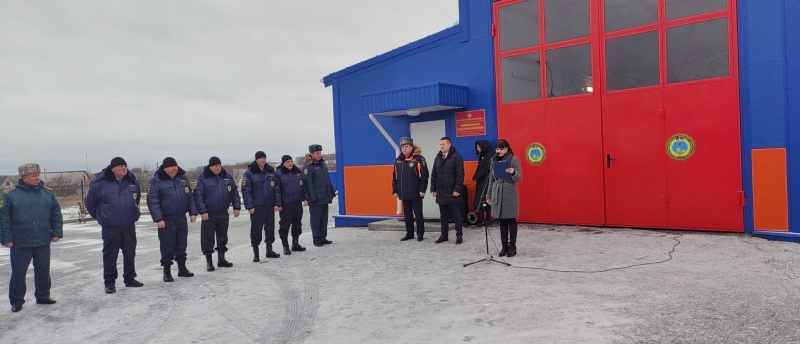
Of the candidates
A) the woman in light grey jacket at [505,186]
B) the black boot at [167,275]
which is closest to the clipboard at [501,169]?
the woman in light grey jacket at [505,186]

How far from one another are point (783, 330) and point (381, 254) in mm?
5231

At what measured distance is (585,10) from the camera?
29.3 feet

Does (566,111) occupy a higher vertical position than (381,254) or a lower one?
higher

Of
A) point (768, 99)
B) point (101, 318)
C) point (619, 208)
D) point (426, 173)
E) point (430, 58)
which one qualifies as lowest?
point (101, 318)

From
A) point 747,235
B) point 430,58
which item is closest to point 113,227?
point 430,58

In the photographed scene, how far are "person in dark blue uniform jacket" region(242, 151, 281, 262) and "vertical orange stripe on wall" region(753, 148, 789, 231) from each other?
7324 millimetres

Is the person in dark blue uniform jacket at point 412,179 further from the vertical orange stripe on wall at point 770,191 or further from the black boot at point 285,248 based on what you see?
the vertical orange stripe on wall at point 770,191

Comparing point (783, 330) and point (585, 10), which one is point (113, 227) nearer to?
point (783, 330)

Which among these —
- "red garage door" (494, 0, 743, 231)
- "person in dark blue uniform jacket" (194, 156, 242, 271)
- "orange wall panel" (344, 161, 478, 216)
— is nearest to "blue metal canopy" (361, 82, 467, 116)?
"red garage door" (494, 0, 743, 231)

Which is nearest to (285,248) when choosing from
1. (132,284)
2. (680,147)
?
(132,284)

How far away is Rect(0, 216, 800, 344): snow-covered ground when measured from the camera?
4215 millimetres

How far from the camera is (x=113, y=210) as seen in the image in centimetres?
638

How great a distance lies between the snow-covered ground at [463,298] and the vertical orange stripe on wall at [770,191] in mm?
386

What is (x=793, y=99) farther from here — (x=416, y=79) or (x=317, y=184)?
(x=317, y=184)
